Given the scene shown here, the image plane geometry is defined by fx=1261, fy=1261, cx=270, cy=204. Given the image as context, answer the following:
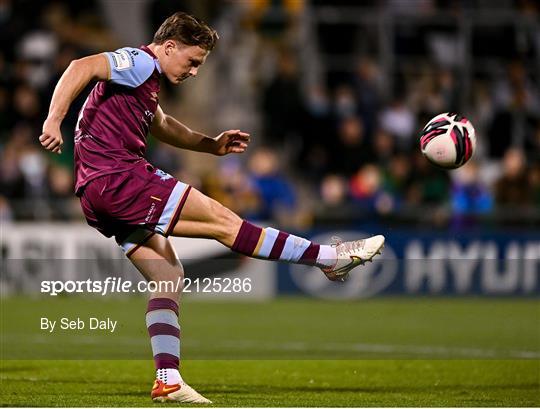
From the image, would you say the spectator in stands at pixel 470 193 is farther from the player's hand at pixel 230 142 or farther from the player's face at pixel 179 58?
the player's face at pixel 179 58

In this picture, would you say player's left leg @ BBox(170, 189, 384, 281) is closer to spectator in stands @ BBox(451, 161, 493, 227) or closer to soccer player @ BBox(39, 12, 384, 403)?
soccer player @ BBox(39, 12, 384, 403)

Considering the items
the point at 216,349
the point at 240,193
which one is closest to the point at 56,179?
the point at 240,193

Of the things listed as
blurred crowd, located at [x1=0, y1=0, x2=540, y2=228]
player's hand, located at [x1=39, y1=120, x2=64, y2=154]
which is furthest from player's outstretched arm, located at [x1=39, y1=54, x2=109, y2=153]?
blurred crowd, located at [x1=0, y1=0, x2=540, y2=228]

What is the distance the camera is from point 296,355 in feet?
37.6

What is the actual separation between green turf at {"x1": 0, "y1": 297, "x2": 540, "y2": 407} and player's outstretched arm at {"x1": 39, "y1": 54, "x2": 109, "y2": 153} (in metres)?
1.67

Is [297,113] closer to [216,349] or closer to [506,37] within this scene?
[506,37]

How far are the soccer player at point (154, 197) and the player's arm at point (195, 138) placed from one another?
0.54m

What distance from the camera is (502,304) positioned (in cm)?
1712

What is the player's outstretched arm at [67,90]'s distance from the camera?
7.15m

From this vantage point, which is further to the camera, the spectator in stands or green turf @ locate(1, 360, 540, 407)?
the spectator in stands

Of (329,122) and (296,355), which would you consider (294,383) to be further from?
(329,122)

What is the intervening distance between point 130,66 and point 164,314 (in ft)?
5.19

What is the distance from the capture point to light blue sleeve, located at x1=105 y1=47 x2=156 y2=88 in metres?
7.58

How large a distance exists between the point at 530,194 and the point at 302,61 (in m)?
4.66
